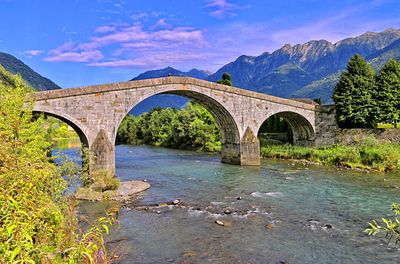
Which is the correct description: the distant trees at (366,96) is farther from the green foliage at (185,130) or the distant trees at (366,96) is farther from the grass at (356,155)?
the green foliage at (185,130)

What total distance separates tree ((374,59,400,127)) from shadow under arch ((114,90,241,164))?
1550 cm

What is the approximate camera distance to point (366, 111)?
33688 mm

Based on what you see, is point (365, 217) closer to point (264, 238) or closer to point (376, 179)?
point (264, 238)

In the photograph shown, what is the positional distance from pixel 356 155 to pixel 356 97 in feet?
27.2

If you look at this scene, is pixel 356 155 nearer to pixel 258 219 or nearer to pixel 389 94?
pixel 389 94

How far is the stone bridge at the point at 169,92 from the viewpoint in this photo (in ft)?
69.5

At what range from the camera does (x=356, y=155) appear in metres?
28.9

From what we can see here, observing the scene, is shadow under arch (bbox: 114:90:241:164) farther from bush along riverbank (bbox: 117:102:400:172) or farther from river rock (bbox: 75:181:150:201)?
river rock (bbox: 75:181:150:201)

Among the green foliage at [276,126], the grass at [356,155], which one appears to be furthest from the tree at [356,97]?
the green foliage at [276,126]

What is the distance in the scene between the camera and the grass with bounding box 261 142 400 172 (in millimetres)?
26797

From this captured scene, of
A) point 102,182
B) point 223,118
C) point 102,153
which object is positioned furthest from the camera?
point 223,118

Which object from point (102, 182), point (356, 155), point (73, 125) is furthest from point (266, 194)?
point (356, 155)

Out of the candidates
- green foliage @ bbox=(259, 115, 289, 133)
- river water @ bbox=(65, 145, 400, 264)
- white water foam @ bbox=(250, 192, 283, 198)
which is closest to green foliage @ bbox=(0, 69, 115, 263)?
river water @ bbox=(65, 145, 400, 264)

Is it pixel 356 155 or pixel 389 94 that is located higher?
pixel 389 94
